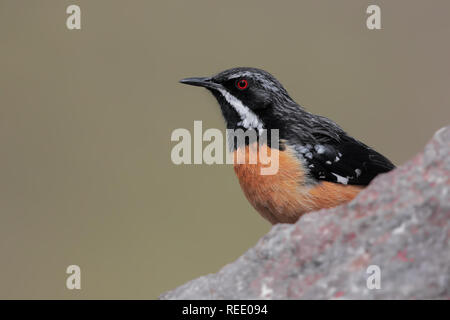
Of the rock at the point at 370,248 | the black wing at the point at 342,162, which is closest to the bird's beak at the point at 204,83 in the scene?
the black wing at the point at 342,162

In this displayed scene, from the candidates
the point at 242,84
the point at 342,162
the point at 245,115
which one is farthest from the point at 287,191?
the point at 242,84

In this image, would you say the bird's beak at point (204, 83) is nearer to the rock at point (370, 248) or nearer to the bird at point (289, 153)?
the bird at point (289, 153)

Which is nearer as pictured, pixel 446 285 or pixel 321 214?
pixel 446 285

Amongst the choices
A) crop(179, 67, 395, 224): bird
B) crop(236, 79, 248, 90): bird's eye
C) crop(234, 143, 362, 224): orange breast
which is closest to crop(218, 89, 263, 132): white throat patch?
crop(179, 67, 395, 224): bird

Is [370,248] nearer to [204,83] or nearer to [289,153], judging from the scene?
[289,153]

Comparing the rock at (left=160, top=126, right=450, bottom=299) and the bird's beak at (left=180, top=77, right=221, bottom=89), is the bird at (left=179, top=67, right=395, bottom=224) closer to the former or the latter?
the bird's beak at (left=180, top=77, right=221, bottom=89)

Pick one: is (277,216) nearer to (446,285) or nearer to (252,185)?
(252,185)
